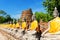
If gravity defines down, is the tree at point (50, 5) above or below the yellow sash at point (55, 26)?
above

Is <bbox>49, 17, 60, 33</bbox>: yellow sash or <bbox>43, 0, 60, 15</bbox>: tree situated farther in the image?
<bbox>43, 0, 60, 15</bbox>: tree

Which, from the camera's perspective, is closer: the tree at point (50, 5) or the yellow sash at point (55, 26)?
the yellow sash at point (55, 26)

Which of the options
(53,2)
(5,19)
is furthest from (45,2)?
(5,19)

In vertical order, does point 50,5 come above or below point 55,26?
above

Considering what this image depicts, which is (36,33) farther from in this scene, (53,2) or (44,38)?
(53,2)

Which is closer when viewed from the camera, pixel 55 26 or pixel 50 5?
pixel 55 26

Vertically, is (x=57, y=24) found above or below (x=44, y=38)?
above

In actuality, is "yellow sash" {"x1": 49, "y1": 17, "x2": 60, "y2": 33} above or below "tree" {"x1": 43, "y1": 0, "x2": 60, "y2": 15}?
below

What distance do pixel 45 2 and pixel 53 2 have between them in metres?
Answer: 4.38

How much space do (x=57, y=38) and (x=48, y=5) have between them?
→ 3127 centimetres

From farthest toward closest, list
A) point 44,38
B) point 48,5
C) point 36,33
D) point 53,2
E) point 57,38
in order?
point 48,5 < point 53,2 < point 36,33 < point 44,38 < point 57,38

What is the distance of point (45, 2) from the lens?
3966cm

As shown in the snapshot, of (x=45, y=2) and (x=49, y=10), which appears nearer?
(x=49, y=10)

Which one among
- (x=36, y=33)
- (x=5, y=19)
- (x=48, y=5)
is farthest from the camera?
(x=5, y=19)
